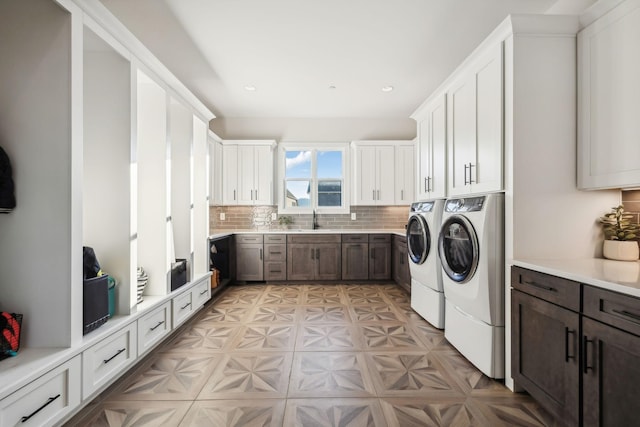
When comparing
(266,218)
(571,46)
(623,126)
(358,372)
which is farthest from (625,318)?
(266,218)

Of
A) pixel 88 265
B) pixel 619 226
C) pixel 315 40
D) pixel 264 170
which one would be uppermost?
pixel 315 40

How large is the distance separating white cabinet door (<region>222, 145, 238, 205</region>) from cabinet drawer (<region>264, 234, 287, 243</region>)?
923mm

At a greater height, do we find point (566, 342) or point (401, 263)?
point (566, 342)

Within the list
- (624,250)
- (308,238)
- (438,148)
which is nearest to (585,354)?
(624,250)

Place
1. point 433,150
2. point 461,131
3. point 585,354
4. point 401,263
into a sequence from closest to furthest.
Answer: point 585,354 → point 461,131 → point 433,150 → point 401,263

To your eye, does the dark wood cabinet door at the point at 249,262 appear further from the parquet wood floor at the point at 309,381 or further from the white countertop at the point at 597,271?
the white countertop at the point at 597,271

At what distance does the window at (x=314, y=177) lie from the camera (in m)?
5.38

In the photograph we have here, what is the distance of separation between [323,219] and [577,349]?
4.25m

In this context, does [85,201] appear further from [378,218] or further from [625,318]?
[378,218]

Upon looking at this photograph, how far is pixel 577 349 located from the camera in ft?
4.52

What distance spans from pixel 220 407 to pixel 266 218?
3.81 m

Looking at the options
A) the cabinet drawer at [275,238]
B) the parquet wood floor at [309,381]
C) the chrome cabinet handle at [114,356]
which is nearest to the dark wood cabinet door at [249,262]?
the cabinet drawer at [275,238]

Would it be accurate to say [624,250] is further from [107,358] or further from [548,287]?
[107,358]

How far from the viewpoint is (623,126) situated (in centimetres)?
164
